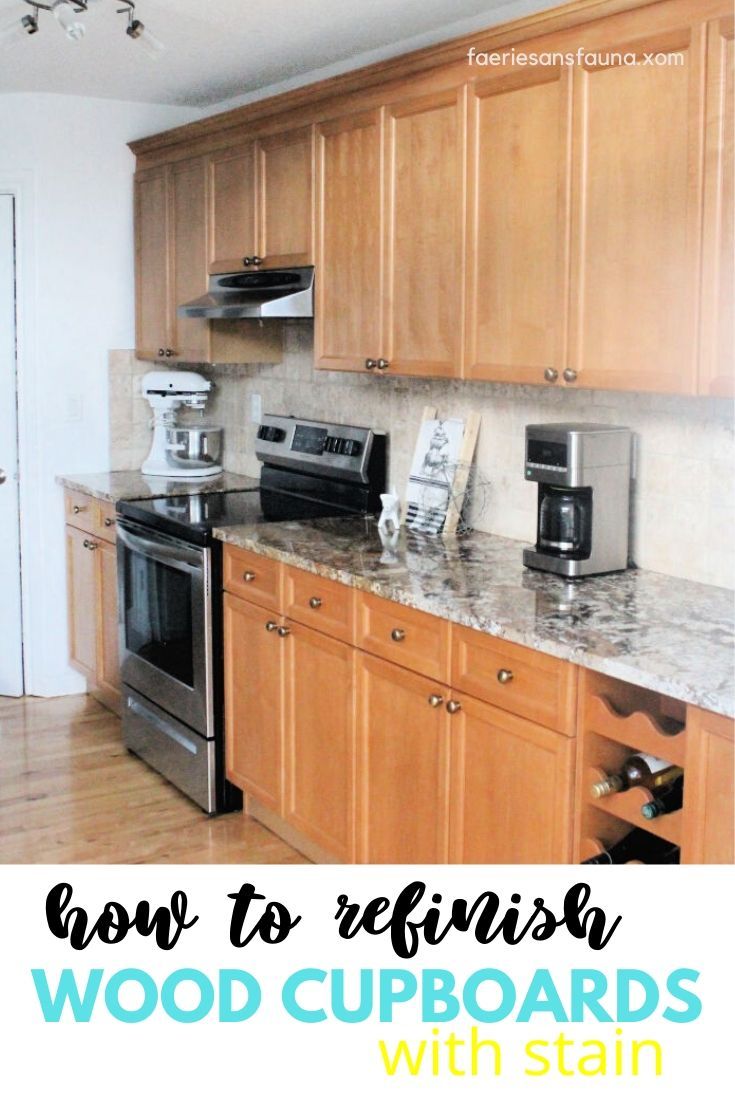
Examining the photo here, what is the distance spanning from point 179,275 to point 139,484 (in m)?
0.77

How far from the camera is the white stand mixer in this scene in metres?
4.69

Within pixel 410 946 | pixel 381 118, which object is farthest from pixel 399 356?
pixel 410 946

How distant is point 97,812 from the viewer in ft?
12.2

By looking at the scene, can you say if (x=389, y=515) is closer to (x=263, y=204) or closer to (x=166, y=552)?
(x=166, y=552)

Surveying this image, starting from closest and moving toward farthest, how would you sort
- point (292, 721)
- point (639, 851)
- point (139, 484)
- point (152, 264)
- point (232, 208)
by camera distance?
point (639, 851) < point (292, 721) < point (232, 208) < point (139, 484) < point (152, 264)

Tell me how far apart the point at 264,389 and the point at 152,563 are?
3.20 ft

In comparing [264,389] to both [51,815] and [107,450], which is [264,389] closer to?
[107,450]

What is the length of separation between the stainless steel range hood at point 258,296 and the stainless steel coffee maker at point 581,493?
1.12 m

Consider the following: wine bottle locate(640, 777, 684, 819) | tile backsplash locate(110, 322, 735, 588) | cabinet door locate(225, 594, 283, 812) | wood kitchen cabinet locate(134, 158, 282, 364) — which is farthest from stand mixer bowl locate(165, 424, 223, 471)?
wine bottle locate(640, 777, 684, 819)

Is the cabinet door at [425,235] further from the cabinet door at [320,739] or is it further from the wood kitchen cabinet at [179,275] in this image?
the wood kitchen cabinet at [179,275]

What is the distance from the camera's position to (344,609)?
9.67 ft

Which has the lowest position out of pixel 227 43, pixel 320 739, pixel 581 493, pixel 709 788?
pixel 320 739

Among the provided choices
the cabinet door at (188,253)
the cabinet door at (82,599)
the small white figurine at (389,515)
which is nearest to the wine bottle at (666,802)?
the small white figurine at (389,515)

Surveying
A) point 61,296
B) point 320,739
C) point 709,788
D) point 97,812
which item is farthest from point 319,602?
point 61,296
